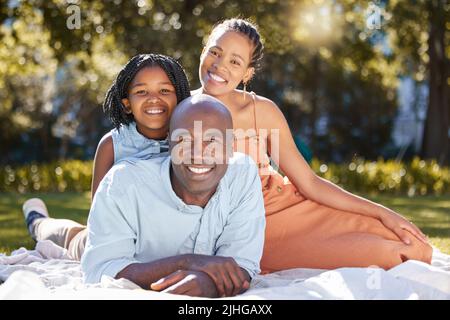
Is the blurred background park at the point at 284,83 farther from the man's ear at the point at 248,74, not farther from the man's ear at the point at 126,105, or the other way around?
the man's ear at the point at 126,105

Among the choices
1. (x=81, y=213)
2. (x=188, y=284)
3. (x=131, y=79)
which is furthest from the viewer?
(x=81, y=213)

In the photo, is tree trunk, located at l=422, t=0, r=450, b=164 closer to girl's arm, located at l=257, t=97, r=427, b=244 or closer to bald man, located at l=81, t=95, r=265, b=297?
girl's arm, located at l=257, t=97, r=427, b=244

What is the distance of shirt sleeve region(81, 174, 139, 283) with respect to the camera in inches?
123

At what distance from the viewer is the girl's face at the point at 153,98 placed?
3.70 metres

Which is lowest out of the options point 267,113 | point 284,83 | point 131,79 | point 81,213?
point 81,213

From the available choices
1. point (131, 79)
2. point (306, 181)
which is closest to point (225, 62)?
point (131, 79)

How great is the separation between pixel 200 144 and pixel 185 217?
1.30 feet

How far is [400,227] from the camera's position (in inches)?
159

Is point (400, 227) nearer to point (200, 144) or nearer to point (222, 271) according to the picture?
point (222, 271)

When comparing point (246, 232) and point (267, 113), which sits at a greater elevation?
point (267, 113)

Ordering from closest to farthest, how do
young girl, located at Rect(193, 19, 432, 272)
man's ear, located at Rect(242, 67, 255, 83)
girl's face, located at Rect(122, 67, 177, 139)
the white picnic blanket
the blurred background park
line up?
1. the white picnic blanket
2. girl's face, located at Rect(122, 67, 177, 139)
3. young girl, located at Rect(193, 19, 432, 272)
4. man's ear, located at Rect(242, 67, 255, 83)
5. the blurred background park

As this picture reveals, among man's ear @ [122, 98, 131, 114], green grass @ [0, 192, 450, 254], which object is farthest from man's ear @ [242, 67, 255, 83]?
green grass @ [0, 192, 450, 254]

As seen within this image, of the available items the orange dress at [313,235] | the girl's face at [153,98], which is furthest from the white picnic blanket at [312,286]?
the girl's face at [153,98]
